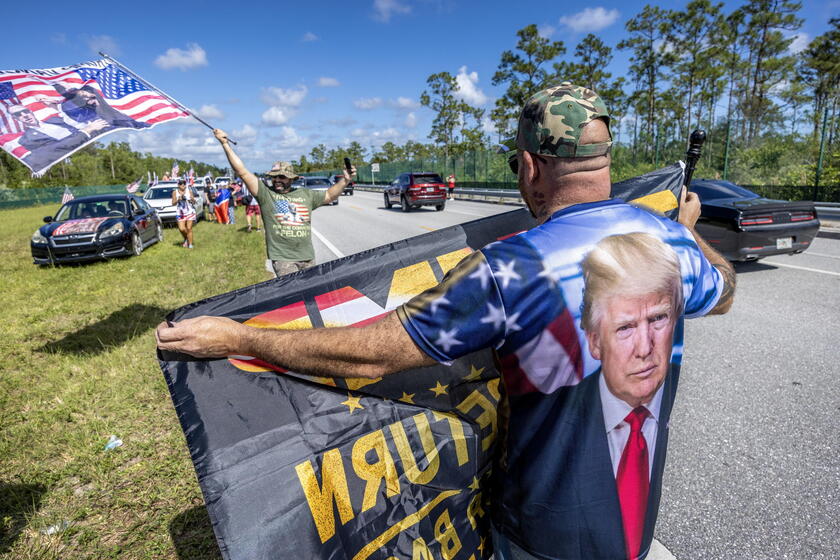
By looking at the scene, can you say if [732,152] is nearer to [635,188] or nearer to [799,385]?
[799,385]

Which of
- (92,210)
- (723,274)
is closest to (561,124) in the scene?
(723,274)

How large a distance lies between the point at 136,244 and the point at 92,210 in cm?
164

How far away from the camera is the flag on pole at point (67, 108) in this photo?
10.2 ft

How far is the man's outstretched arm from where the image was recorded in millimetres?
1097

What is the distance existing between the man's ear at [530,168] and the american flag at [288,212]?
16.4 feet

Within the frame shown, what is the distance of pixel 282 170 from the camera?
19.3 feet

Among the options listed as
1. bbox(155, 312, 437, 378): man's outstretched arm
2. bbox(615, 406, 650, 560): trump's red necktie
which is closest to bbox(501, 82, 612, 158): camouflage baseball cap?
bbox(155, 312, 437, 378): man's outstretched arm

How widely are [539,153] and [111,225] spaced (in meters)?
13.4

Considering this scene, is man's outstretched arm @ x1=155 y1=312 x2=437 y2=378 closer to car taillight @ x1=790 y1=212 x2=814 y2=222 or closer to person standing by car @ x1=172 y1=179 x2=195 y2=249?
car taillight @ x1=790 y1=212 x2=814 y2=222

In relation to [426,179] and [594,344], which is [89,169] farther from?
[594,344]

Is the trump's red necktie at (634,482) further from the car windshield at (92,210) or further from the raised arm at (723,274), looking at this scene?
the car windshield at (92,210)

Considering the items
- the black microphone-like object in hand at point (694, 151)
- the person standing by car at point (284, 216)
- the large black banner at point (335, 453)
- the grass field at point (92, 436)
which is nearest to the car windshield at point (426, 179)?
the grass field at point (92, 436)

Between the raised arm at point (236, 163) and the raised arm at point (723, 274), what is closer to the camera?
the raised arm at point (723, 274)

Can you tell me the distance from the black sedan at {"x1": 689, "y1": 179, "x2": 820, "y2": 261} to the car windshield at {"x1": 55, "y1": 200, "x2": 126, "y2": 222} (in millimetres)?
14197
